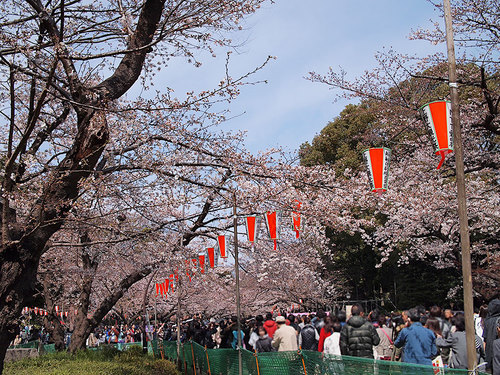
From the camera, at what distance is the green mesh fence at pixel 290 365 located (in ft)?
18.8

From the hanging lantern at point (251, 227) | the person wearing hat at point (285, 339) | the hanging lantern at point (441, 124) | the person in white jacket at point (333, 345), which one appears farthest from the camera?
the hanging lantern at point (251, 227)

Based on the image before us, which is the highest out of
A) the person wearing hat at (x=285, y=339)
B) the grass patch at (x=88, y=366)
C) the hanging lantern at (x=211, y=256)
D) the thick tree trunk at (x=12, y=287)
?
the hanging lantern at (x=211, y=256)

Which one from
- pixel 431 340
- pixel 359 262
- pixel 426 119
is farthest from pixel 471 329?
pixel 359 262

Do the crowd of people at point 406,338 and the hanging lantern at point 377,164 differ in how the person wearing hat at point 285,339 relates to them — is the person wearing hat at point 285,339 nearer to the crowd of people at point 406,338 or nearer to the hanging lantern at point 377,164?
the crowd of people at point 406,338

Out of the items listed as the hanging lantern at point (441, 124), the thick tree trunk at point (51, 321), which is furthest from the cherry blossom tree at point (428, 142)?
the thick tree trunk at point (51, 321)

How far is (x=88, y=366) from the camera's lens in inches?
380

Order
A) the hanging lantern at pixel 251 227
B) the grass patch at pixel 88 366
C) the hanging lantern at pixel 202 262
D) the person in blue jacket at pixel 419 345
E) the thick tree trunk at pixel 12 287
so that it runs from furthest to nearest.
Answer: the hanging lantern at pixel 202 262 < the hanging lantern at pixel 251 227 < the grass patch at pixel 88 366 < the person in blue jacket at pixel 419 345 < the thick tree trunk at pixel 12 287

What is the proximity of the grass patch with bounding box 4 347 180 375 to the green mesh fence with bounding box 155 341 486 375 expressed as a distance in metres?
1.17

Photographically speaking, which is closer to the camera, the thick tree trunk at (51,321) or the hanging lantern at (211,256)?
the thick tree trunk at (51,321)

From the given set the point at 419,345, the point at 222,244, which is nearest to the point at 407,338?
the point at 419,345

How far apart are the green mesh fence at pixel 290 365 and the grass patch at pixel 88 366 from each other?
3.85 ft

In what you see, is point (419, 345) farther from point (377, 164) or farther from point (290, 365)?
point (377, 164)

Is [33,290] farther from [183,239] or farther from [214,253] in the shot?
[214,253]

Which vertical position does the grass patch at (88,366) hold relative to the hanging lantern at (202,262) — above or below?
below
